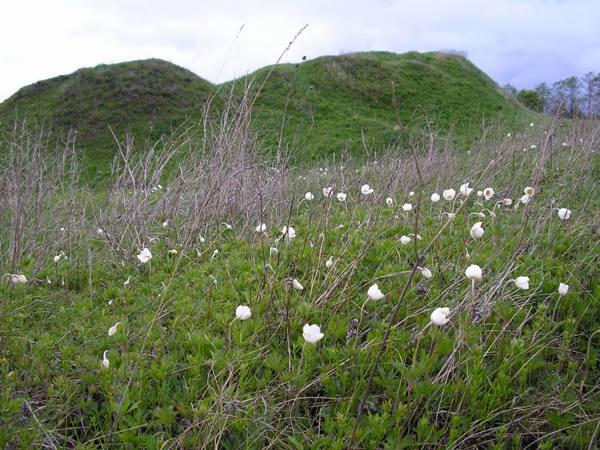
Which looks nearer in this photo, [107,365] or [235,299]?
[107,365]

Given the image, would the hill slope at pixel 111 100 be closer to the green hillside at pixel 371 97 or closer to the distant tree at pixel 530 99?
the green hillside at pixel 371 97

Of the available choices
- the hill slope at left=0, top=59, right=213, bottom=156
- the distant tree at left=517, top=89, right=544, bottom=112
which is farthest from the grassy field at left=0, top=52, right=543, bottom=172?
the distant tree at left=517, top=89, right=544, bottom=112

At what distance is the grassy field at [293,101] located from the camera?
1914 centimetres

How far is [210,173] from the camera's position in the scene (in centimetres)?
429

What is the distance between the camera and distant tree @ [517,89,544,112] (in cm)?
3549

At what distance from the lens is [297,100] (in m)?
21.6

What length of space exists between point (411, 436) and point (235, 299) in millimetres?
1488

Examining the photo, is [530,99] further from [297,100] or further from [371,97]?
[297,100]

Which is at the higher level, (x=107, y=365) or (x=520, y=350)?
(x=107, y=365)

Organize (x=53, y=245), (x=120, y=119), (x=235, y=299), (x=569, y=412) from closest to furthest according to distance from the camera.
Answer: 1. (x=569, y=412)
2. (x=235, y=299)
3. (x=53, y=245)
4. (x=120, y=119)

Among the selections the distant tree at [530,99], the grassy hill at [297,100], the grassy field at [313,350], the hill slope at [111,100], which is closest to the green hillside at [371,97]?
the grassy hill at [297,100]

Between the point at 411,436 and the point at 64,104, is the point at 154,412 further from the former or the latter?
the point at 64,104

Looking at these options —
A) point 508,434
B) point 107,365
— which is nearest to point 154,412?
point 107,365

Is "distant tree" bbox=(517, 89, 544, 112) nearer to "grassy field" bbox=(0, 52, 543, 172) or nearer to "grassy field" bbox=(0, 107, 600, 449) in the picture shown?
"grassy field" bbox=(0, 52, 543, 172)
